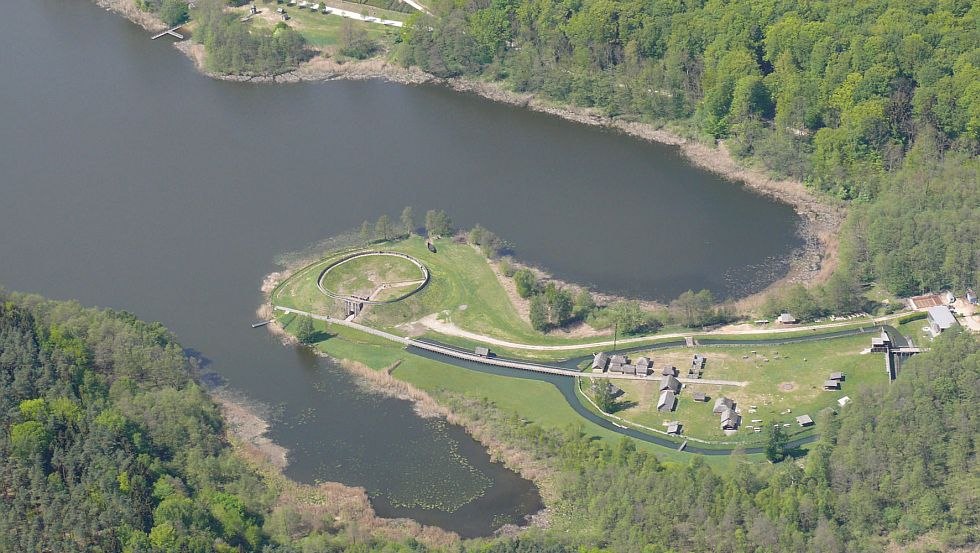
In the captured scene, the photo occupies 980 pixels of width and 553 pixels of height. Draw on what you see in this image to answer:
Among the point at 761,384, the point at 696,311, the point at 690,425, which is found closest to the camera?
the point at 690,425

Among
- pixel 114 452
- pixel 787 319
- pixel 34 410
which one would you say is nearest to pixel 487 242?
pixel 787 319

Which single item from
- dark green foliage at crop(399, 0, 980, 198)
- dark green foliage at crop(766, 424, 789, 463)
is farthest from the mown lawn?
dark green foliage at crop(399, 0, 980, 198)

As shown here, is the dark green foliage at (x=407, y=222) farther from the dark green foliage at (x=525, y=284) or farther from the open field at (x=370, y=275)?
the dark green foliage at (x=525, y=284)

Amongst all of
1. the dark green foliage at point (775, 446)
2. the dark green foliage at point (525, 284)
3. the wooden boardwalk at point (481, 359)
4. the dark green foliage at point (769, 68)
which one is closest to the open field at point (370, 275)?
the wooden boardwalk at point (481, 359)

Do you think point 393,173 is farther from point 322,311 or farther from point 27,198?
point 27,198

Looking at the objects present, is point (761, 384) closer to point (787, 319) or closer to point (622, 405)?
point (787, 319)
